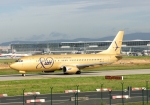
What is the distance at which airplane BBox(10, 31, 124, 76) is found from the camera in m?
69.8

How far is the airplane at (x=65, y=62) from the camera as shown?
69812mm

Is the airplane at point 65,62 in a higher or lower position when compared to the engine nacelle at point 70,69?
higher

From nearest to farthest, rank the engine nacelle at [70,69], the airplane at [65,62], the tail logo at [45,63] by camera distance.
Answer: the airplane at [65,62] → the tail logo at [45,63] → the engine nacelle at [70,69]

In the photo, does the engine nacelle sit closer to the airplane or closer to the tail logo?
the airplane

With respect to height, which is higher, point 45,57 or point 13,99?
point 45,57

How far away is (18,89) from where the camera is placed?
4709cm

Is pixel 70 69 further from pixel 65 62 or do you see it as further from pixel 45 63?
pixel 45 63

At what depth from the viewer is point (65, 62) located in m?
74.4

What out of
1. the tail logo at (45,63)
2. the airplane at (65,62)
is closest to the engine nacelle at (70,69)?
the airplane at (65,62)

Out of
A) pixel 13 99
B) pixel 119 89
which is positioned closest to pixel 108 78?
pixel 119 89

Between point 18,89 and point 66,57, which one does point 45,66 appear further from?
point 18,89

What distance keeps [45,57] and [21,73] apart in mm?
5332

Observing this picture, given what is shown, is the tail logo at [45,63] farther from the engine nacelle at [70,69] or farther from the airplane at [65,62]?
the engine nacelle at [70,69]

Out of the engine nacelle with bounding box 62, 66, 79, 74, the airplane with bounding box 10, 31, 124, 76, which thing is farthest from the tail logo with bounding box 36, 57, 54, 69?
the engine nacelle with bounding box 62, 66, 79, 74
